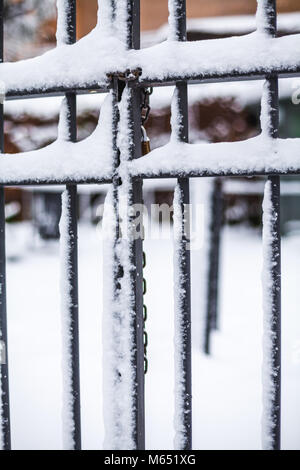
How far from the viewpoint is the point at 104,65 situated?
129cm

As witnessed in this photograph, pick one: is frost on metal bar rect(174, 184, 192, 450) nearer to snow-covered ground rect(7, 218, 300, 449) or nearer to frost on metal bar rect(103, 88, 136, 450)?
frost on metal bar rect(103, 88, 136, 450)

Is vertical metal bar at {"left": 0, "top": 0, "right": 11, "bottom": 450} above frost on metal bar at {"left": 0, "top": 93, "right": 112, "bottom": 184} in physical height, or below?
below

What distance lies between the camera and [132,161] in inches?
50.6

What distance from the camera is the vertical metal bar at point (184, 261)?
4.06 ft

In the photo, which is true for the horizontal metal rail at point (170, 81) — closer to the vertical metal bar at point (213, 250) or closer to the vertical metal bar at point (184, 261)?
the vertical metal bar at point (184, 261)

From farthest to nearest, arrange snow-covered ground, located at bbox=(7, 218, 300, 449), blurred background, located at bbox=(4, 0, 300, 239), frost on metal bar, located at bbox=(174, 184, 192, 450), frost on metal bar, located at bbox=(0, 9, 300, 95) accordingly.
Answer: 1. blurred background, located at bbox=(4, 0, 300, 239)
2. snow-covered ground, located at bbox=(7, 218, 300, 449)
3. frost on metal bar, located at bbox=(174, 184, 192, 450)
4. frost on metal bar, located at bbox=(0, 9, 300, 95)

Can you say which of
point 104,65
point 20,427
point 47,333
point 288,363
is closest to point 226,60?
point 104,65

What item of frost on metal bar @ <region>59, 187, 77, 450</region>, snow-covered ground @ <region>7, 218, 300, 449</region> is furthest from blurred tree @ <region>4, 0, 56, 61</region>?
frost on metal bar @ <region>59, 187, 77, 450</region>

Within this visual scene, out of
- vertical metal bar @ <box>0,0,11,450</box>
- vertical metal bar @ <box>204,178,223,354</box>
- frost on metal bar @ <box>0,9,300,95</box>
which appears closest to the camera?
frost on metal bar @ <box>0,9,300,95</box>

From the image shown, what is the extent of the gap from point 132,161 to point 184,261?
0.33 meters

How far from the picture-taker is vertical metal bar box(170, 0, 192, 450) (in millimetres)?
1236

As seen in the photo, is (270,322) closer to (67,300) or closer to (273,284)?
(273,284)
